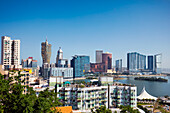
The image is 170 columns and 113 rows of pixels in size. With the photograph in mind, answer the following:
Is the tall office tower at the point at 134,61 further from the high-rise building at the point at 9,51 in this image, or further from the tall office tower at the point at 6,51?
the tall office tower at the point at 6,51

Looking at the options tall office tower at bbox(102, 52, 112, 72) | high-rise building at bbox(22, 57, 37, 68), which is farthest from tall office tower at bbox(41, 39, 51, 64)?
tall office tower at bbox(102, 52, 112, 72)

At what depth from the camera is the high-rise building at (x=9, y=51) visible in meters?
16.4

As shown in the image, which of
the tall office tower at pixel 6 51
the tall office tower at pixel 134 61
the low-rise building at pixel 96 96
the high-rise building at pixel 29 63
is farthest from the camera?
the tall office tower at pixel 134 61

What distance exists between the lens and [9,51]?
55.4 ft

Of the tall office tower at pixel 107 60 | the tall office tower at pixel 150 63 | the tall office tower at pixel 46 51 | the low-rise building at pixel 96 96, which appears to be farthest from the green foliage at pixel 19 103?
the tall office tower at pixel 150 63

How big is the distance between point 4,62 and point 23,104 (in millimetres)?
15794

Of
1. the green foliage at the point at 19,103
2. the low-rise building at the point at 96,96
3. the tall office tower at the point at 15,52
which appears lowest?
the low-rise building at the point at 96,96

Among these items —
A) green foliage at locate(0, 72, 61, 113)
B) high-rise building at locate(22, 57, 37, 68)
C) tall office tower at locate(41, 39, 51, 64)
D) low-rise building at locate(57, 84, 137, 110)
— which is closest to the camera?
green foliage at locate(0, 72, 61, 113)

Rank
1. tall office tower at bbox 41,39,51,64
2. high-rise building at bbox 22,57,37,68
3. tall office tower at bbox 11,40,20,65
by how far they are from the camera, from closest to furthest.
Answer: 1. tall office tower at bbox 11,40,20,65
2. high-rise building at bbox 22,57,37,68
3. tall office tower at bbox 41,39,51,64

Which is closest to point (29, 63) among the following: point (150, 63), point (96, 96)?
point (96, 96)

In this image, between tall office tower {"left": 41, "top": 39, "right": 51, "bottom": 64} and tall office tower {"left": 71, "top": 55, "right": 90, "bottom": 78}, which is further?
tall office tower {"left": 41, "top": 39, "right": 51, "bottom": 64}

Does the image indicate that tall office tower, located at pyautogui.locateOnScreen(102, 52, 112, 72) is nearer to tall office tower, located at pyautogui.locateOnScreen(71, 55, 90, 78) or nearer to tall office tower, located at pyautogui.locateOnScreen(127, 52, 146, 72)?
tall office tower, located at pyautogui.locateOnScreen(127, 52, 146, 72)

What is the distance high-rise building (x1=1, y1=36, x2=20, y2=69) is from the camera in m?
16.4

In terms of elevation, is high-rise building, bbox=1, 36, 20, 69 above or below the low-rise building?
above
